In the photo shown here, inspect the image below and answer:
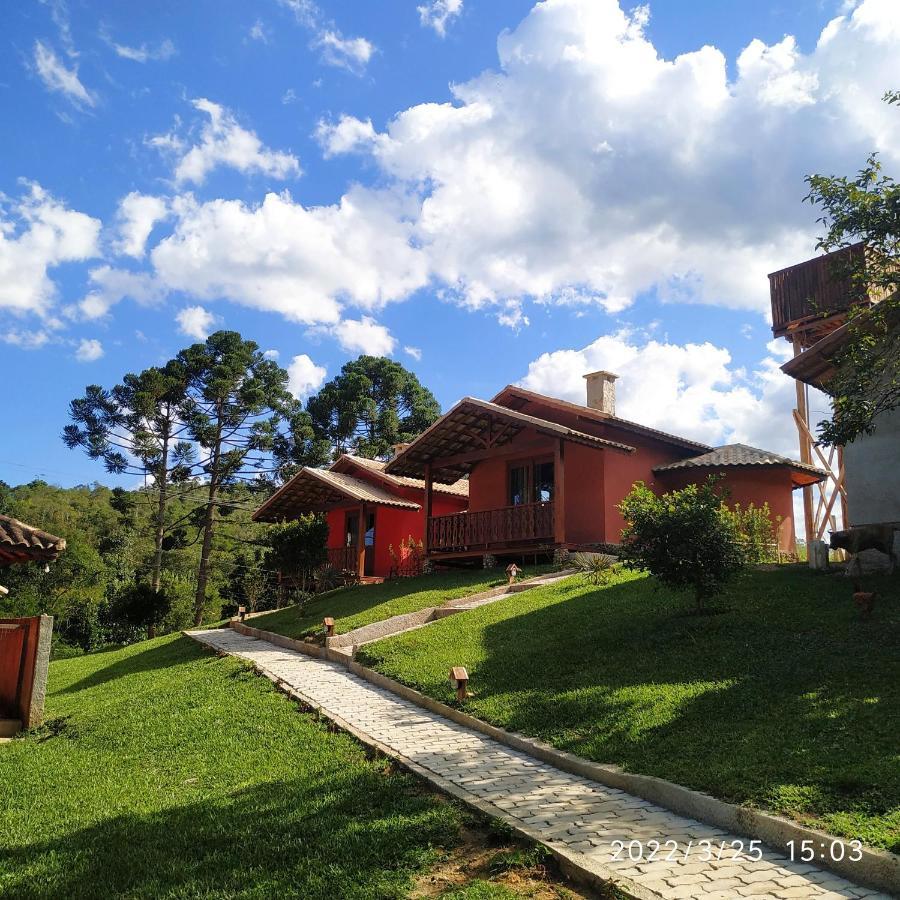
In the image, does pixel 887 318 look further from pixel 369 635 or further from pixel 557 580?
pixel 369 635

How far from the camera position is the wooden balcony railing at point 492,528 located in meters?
19.7

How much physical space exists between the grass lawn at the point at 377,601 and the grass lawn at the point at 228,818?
6455 millimetres

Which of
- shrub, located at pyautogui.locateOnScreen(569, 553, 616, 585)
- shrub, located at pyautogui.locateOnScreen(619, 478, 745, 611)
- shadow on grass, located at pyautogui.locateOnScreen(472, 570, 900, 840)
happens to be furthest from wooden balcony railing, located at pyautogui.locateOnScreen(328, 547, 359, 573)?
shrub, located at pyautogui.locateOnScreen(619, 478, 745, 611)

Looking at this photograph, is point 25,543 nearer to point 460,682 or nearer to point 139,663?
point 460,682

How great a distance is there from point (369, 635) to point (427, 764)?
25.6 feet

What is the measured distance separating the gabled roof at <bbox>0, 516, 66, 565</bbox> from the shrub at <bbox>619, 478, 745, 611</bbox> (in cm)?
762

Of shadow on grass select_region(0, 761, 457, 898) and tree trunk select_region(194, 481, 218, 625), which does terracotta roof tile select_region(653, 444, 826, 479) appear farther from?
tree trunk select_region(194, 481, 218, 625)

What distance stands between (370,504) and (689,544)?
16338 mm

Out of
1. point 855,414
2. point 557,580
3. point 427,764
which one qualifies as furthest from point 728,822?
point 557,580

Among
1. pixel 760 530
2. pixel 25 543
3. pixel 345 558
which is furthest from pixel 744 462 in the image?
pixel 25 543

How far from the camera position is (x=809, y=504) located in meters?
20.2

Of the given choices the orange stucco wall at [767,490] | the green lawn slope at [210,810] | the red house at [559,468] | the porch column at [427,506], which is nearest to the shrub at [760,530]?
the orange stucco wall at [767,490]

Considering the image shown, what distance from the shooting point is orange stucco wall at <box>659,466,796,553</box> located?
19.5 metres

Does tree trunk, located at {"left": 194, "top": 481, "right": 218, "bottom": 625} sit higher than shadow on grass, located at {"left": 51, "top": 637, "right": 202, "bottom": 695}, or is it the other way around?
tree trunk, located at {"left": 194, "top": 481, "right": 218, "bottom": 625}
